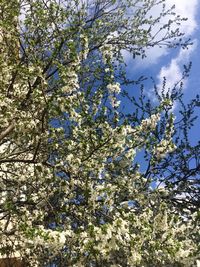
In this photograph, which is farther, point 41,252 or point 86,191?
point 41,252

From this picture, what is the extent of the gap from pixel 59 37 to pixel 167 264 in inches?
203

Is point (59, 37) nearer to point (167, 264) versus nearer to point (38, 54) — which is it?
point (38, 54)

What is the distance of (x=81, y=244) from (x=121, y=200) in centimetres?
184

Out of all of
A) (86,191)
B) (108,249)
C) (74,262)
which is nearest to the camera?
(108,249)

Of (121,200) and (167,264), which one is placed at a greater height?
(121,200)

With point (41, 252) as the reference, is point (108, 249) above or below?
below

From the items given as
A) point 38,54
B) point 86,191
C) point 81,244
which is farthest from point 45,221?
point 38,54

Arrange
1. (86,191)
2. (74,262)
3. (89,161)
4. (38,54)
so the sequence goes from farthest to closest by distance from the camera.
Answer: (38,54) → (89,161) → (86,191) → (74,262)

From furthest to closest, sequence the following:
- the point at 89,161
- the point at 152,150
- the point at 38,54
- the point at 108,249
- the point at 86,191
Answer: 1. the point at 38,54
2. the point at 152,150
3. the point at 89,161
4. the point at 86,191
5. the point at 108,249

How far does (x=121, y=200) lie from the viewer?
7590mm

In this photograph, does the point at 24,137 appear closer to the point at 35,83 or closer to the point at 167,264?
the point at 35,83

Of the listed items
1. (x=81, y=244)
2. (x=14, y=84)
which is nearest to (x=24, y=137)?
(x=14, y=84)

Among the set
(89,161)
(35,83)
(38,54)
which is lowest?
(89,161)

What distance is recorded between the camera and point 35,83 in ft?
28.2
